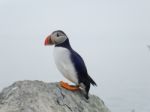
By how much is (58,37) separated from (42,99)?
2.20 meters

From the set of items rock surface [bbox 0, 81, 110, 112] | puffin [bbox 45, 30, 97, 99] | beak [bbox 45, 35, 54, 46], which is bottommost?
rock surface [bbox 0, 81, 110, 112]

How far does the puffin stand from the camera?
44.0ft

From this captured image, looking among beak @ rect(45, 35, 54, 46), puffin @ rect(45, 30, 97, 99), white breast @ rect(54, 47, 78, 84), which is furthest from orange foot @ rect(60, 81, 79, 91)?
beak @ rect(45, 35, 54, 46)

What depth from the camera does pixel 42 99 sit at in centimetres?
1189

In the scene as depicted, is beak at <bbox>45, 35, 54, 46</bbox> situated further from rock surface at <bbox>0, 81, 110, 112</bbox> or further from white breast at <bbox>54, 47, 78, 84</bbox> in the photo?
rock surface at <bbox>0, 81, 110, 112</bbox>

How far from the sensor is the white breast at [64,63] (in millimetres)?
13391

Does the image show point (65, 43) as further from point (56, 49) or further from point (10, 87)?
point (10, 87)

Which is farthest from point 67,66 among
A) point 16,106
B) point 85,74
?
point 16,106

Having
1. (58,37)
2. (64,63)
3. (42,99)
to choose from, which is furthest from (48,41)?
(42,99)

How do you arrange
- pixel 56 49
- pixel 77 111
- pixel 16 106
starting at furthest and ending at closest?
pixel 56 49
pixel 77 111
pixel 16 106

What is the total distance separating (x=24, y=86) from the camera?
12.4 metres

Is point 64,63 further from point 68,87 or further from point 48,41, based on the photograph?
point 48,41

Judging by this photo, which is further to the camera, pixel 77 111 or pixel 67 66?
pixel 67 66

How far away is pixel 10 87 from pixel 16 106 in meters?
1.18
